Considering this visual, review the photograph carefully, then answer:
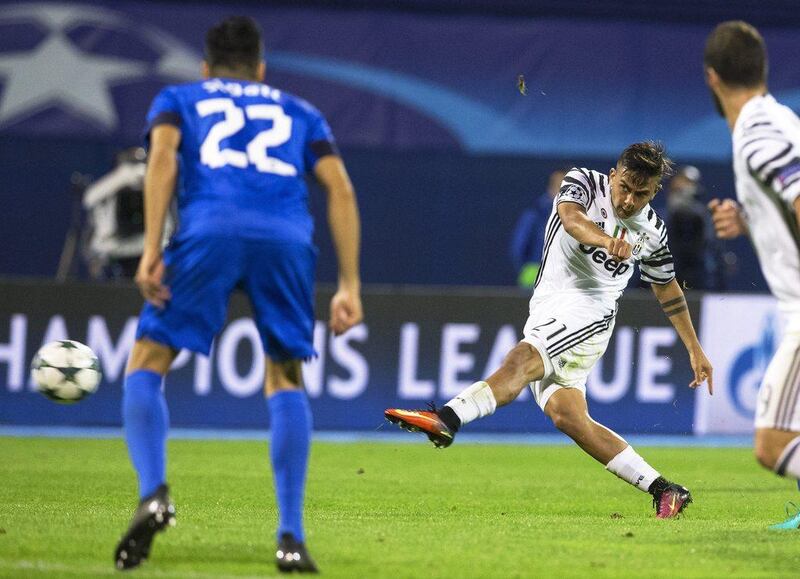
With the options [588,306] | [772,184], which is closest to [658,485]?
[588,306]

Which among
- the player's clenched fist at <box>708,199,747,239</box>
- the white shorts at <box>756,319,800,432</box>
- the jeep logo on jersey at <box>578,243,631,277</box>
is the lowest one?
the white shorts at <box>756,319,800,432</box>

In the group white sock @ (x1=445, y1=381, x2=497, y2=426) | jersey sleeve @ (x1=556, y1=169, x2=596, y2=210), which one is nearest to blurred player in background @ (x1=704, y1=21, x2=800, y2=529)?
white sock @ (x1=445, y1=381, x2=497, y2=426)

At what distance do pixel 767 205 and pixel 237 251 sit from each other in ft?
6.70

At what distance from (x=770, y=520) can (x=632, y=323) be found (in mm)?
6504

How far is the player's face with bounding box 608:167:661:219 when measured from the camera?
8320 mm

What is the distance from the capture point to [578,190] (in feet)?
27.6

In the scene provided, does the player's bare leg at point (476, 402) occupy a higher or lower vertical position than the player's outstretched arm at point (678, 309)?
lower

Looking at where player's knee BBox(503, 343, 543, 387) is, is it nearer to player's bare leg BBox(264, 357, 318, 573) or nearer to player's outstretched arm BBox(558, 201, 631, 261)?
player's outstretched arm BBox(558, 201, 631, 261)

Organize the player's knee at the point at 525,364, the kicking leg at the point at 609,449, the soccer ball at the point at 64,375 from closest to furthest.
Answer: the player's knee at the point at 525,364, the kicking leg at the point at 609,449, the soccer ball at the point at 64,375

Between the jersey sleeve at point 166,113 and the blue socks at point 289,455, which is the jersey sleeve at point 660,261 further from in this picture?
the jersey sleeve at point 166,113

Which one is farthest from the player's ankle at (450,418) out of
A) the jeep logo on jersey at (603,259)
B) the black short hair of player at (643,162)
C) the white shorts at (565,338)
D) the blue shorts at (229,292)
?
the blue shorts at (229,292)

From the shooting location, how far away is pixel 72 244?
18516 mm

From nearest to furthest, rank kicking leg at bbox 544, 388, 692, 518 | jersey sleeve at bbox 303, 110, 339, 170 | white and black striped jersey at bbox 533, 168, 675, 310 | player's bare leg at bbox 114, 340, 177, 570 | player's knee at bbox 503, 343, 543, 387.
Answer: player's bare leg at bbox 114, 340, 177, 570
jersey sleeve at bbox 303, 110, 339, 170
player's knee at bbox 503, 343, 543, 387
kicking leg at bbox 544, 388, 692, 518
white and black striped jersey at bbox 533, 168, 675, 310

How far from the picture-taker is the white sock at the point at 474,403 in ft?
26.1
